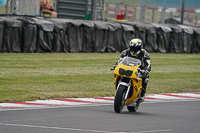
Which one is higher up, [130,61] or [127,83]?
[130,61]

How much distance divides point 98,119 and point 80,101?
277 centimetres

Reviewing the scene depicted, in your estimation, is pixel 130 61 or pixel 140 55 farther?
pixel 140 55

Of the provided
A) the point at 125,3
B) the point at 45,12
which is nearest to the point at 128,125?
the point at 45,12

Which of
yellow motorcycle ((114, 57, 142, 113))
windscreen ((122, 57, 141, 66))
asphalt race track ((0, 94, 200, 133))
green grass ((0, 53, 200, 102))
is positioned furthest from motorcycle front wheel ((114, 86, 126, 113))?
green grass ((0, 53, 200, 102))

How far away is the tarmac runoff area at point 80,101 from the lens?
1009cm

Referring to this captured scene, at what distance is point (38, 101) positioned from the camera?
428 inches

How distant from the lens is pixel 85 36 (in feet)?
84.1

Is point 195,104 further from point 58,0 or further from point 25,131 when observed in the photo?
point 58,0

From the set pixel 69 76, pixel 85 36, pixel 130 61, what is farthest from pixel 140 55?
pixel 85 36

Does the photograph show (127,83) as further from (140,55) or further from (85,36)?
(85,36)

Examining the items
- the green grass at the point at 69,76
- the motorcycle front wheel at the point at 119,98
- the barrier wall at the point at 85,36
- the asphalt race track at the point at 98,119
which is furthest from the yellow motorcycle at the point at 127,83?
the barrier wall at the point at 85,36

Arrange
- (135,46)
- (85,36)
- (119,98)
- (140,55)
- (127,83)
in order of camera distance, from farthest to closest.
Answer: (85,36)
(140,55)
(135,46)
(127,83)
(119,98)

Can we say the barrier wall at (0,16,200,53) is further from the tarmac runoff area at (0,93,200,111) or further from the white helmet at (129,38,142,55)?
the white helmet at (129,38,142,55)

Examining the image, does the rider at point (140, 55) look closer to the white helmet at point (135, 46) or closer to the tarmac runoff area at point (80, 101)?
the white helmet at point (135, 46)
